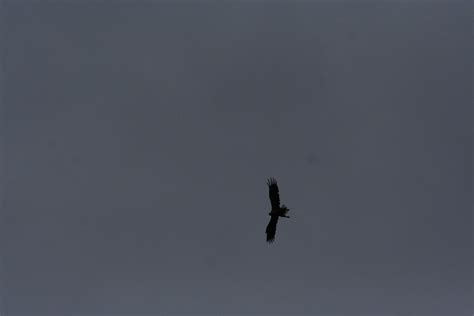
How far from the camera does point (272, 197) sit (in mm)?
54375

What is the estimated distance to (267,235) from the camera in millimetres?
55062

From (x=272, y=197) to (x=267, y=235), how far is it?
8.49 feet
